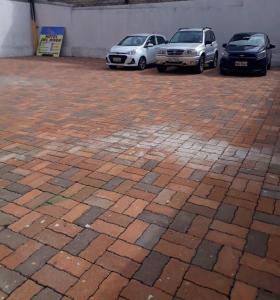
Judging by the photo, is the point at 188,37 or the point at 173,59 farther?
the point at 188,37

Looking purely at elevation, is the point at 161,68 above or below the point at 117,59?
below

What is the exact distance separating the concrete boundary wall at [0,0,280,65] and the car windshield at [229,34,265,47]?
8.39ft

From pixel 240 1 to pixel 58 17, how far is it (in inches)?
429

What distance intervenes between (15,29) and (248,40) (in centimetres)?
1358

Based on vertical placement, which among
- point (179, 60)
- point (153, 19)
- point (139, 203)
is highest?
point (153, 19)

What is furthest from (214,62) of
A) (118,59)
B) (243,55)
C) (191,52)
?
(118,59)

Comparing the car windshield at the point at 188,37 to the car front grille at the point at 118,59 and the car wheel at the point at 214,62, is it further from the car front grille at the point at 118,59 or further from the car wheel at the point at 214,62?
the car front grille at the point at 118,59

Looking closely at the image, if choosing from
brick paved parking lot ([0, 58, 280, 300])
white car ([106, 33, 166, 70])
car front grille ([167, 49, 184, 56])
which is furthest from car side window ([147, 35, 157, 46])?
brick paved parking lot ([0, 58, 280, 300])

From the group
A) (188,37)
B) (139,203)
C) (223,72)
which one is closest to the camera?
(139,203)

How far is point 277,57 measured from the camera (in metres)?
15.9

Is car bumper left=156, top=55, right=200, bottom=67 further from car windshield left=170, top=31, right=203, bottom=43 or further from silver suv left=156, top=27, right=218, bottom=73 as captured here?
car windshield left=170, top=31, right=203, bottom=43

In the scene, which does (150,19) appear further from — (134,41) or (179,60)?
(179,60)

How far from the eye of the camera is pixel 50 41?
68.9 feet

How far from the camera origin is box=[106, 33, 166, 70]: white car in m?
14.3
